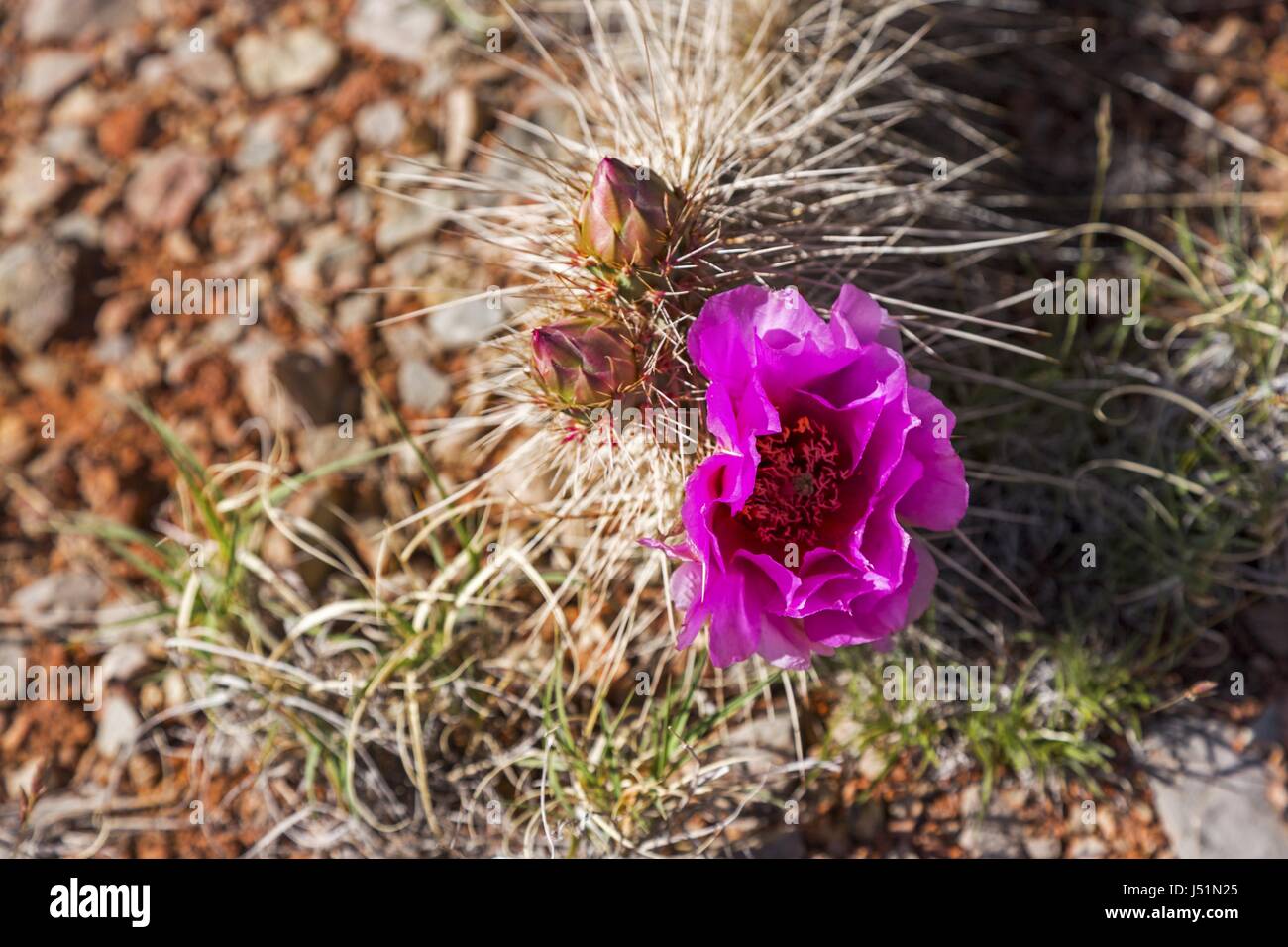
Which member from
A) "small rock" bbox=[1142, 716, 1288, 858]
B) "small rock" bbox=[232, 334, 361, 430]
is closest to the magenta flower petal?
"small rock" bbox=[1142, 716, 1288, 858]

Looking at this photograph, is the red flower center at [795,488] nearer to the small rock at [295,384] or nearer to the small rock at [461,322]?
the small rock at [461,322]

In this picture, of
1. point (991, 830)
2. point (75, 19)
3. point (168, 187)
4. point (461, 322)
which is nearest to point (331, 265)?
point (461, 322)

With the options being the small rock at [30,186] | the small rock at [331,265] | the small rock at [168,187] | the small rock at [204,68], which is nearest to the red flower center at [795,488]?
the small rock at [331,265]

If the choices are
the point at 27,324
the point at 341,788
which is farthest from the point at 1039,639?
the point at 27,324

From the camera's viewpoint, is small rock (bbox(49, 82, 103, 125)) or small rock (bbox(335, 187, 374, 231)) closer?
small rock (bbox(335, 187, 374, 231))

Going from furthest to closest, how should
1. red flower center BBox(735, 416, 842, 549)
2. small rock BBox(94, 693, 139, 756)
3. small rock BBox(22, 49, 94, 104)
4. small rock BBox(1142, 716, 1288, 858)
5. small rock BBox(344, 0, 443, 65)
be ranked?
small rock BBox(22, 49, 94, 104)
small rock BBox(344, 0, 443, 65)
small rock BBox(94, 693, 139, 756)
small rock BBox(1142, 716, 1288, 858)
red flower center BBox(735, 416, 842, 549)

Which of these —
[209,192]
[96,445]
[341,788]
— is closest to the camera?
[341,788]

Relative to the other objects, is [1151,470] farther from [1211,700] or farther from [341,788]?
[341,788]

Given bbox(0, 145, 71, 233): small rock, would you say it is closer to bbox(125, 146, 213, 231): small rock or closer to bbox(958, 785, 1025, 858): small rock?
bbox(125, 146, 213, 231): small rock
